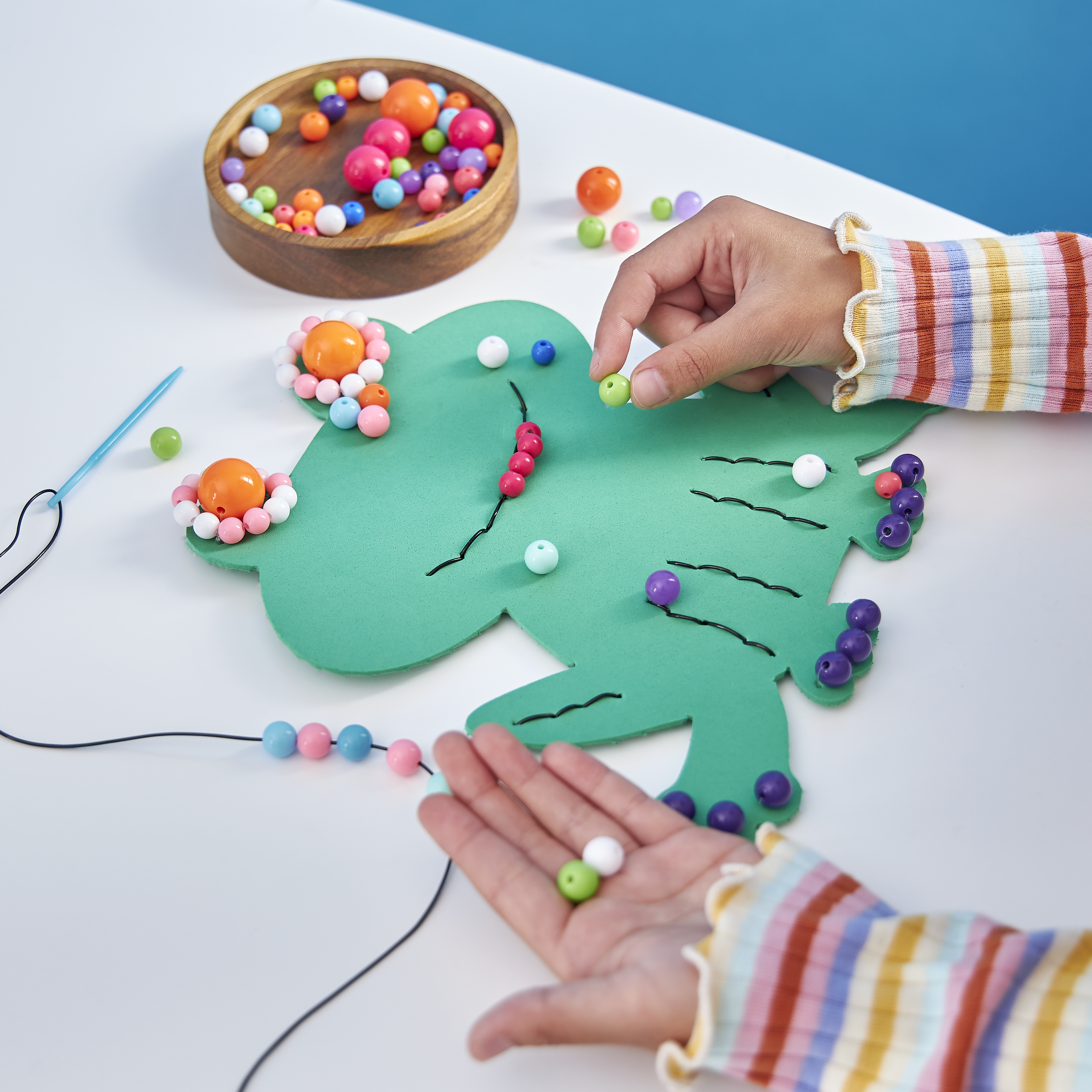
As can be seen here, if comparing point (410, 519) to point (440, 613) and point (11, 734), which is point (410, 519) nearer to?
point (440, 613)

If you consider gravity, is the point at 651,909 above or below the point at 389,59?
below

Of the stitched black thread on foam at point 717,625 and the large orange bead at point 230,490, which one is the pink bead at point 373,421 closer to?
the large orange bead at point 230,490

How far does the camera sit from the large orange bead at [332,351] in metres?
1.21

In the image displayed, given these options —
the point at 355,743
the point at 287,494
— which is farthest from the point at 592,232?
the point at 355,743

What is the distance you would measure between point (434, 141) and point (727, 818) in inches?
39.6

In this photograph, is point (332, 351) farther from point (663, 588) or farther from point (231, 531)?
point (663, 588)

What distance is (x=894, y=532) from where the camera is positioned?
1032 millimetres

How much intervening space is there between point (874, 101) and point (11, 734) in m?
2.63

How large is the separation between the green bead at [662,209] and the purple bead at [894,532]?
0.57 m

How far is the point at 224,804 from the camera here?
2.96 ft

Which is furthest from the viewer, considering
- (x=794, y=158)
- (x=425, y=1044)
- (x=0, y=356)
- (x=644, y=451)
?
(x=794, y=158)

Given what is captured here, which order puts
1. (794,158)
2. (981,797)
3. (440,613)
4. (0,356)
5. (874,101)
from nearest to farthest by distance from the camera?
(981,797) < (440,613) < (0,356) < (794,158) < (874,101)

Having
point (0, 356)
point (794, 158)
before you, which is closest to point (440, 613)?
point (0, 356)

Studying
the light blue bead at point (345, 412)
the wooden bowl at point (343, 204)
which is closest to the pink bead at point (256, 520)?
the light blue bead at point (345, 412)
